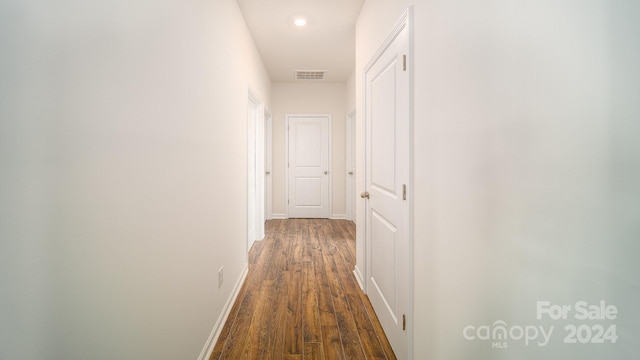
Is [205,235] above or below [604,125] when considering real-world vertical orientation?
below

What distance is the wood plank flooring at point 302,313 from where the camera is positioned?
175 cm

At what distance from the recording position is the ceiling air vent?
4.88 m

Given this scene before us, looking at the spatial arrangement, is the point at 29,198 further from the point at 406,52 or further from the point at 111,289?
the point at 406,52

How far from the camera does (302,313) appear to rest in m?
2.17

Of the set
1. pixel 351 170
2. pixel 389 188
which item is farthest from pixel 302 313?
pixel 351 170

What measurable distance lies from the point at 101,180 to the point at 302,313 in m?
1.75

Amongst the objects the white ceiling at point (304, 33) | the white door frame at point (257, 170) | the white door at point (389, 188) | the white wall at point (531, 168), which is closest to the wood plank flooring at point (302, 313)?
the white door at point (389, 188)

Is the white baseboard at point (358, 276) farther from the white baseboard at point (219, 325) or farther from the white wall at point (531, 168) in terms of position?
the white wall at point (531, 168)

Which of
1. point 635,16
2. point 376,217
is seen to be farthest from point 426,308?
point 635,16

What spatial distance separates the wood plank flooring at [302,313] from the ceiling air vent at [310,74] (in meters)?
2.95

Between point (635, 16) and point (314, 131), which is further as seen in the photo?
point (314, 131)

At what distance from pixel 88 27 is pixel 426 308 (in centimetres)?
157

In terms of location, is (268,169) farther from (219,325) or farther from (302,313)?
(219,325)

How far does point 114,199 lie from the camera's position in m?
0.87
